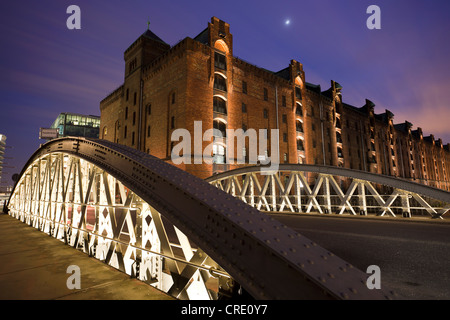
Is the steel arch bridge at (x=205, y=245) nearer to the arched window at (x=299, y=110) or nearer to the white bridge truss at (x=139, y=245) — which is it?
the white bridge truss at (x=139, y=245)

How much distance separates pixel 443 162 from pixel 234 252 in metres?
109

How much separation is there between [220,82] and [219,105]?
9.58 ft

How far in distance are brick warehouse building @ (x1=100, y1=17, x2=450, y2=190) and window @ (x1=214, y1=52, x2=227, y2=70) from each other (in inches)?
0.9

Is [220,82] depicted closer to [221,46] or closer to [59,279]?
[221,46]

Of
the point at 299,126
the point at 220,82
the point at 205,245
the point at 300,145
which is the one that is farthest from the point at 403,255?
the point at 299,126

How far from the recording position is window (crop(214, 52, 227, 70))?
28391mm

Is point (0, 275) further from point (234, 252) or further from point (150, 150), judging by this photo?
point (150, 150)

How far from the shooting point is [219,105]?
2859 cm

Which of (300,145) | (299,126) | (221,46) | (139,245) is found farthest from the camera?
(299,126)

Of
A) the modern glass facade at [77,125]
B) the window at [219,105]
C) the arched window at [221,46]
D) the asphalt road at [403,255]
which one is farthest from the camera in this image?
the modern glass facade at [77,125]

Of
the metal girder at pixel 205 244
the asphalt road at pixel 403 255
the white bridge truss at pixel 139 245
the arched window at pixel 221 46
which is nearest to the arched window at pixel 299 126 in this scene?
the arched window at pixel 221 46

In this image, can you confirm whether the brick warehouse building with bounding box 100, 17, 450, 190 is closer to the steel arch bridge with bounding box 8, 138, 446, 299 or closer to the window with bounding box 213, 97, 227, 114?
the window with bounding box 213, 97, 227, 114

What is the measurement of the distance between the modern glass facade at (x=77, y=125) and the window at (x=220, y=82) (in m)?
70.3

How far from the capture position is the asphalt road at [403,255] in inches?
138
